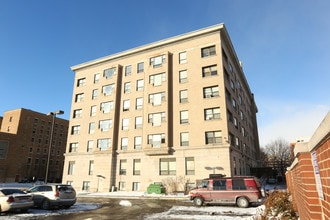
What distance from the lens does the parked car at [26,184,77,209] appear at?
16.6 metres

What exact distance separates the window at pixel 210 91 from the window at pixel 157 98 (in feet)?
21.5

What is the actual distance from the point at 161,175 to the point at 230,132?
38.0 feet

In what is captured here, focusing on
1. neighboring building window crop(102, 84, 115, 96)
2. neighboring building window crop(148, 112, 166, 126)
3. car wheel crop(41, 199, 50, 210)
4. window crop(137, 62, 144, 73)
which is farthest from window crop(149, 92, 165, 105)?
car wheel crop(41, 199, 50, 210)

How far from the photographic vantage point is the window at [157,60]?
3858cm

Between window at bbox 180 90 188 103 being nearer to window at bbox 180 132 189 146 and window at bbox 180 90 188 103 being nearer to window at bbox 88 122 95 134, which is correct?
window at bbox 180 132 189 146

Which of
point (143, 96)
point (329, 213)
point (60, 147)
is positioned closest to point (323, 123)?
point (329, 213)

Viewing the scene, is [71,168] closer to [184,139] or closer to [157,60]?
[184,139]

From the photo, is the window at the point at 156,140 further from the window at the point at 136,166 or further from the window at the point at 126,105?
the window at the point at 126,105

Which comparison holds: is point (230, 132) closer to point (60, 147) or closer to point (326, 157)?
point (326, 157)

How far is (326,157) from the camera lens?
2504mm

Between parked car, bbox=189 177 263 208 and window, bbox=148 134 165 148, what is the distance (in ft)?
53.2

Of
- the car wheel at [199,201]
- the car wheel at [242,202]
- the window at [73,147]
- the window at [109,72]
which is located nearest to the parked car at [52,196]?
the car wheel at [199,201]

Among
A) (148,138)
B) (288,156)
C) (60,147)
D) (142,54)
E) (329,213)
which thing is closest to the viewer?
(329,213)

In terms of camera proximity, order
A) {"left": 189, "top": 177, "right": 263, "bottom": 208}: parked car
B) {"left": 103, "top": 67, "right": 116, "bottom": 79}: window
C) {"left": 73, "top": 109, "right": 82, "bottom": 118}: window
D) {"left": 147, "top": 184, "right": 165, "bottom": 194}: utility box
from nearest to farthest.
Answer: {"left": 189, "top": 177, "right": 263, "bottom": 208}: parked car
{"left": 147, "top": 184, "right": 165, "bottom": 194}: utility box
{"left": 103, "top": 67, "right": 116, "bottom": 79}: window
{"left": 73, "top": 109, "right": 82, "bottom": 118}: window
